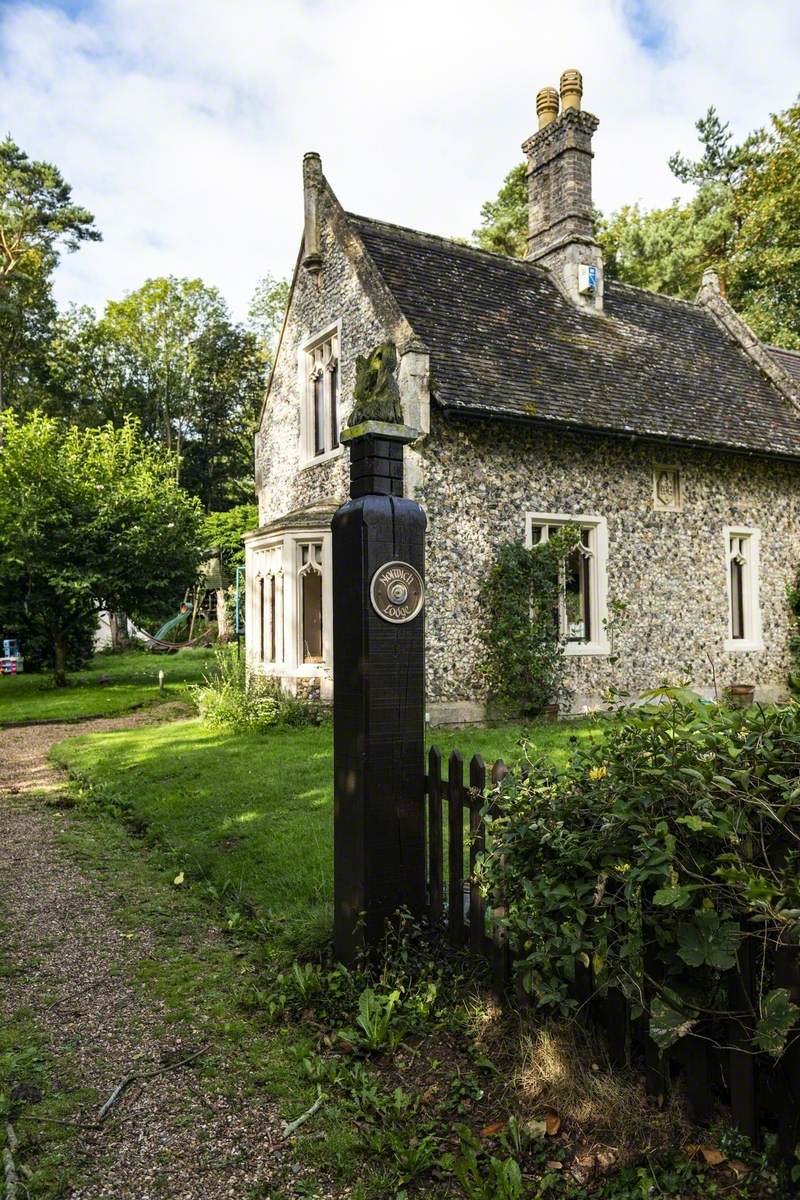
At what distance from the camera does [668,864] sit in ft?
Answer: 8.16

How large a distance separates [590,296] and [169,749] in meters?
11.8

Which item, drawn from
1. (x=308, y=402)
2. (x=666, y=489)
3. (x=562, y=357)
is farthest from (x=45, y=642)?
(x=666, y=489)

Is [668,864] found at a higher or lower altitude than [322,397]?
lower

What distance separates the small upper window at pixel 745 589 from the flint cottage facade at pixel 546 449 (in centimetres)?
4

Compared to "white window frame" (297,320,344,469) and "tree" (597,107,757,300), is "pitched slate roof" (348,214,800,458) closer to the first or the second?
"white window frame" (297,320,344,469)

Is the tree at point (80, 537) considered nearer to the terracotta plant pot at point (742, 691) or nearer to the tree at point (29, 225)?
the terracotta plant pot at point (742, 691)

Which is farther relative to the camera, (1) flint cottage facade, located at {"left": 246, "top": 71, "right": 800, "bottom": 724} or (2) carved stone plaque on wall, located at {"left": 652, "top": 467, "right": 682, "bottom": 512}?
(2) carved stone plaque on wall, located at {"left": 652, "top": 467, "right": 682, "bottom": 512}

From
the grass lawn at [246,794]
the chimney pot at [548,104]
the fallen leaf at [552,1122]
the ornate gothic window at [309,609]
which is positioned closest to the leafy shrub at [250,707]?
the grass lawn at [246,794]

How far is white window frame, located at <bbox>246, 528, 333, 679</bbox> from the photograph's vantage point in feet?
41.5

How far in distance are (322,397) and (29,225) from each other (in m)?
28.7

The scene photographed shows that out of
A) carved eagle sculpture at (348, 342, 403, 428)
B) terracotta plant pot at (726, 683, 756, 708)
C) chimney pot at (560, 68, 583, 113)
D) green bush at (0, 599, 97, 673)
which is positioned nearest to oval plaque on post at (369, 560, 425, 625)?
carved eagle sculpture at (348, 342, 403, 428)

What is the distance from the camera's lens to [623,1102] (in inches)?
107

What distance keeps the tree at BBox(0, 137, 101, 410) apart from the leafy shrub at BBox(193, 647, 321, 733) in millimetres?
29790

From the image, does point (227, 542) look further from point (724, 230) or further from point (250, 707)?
point (724, 230)
